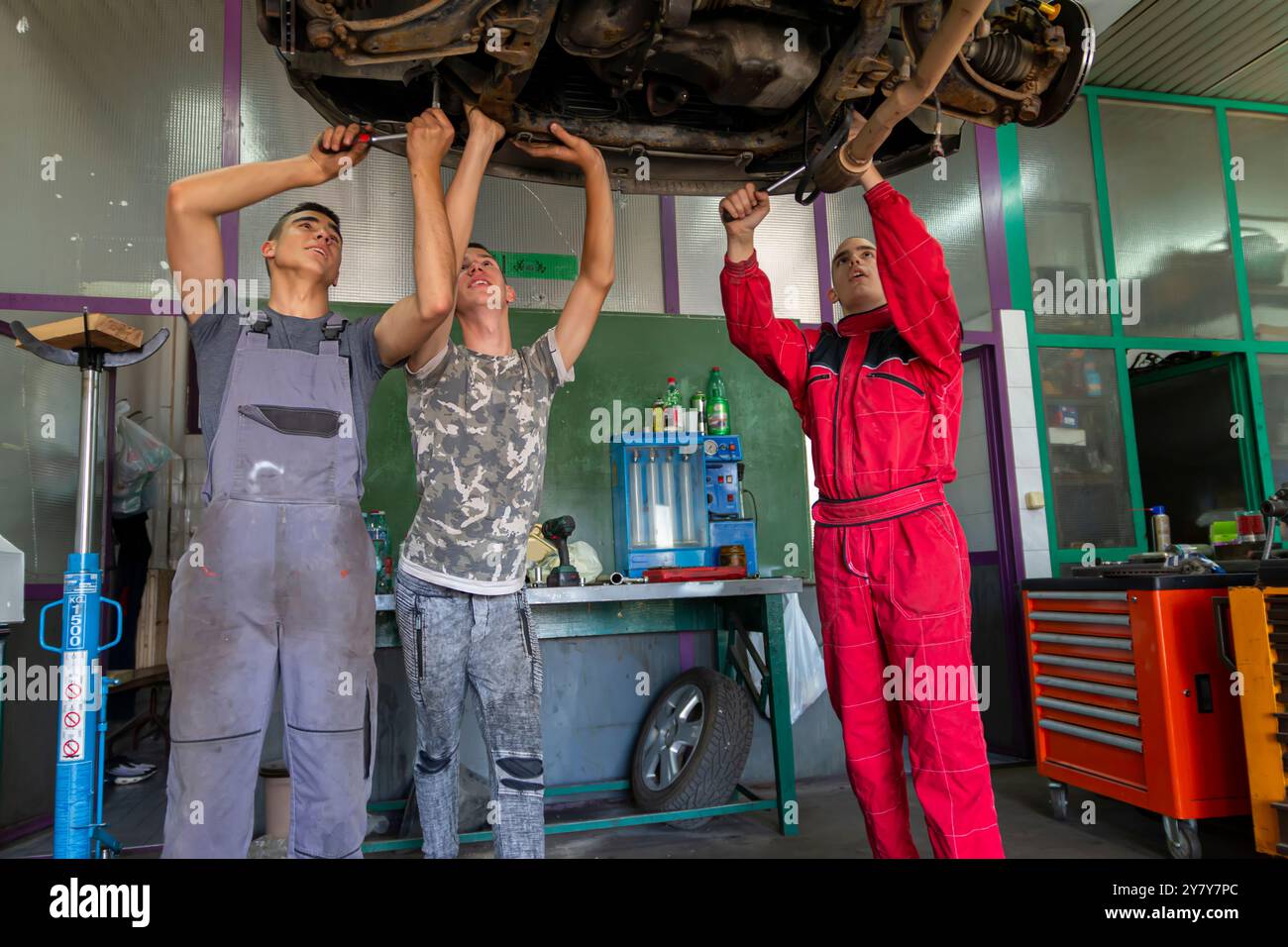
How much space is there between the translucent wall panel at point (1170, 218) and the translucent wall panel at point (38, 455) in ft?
17.2

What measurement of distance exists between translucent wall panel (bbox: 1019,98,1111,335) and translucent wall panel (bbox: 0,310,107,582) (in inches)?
182

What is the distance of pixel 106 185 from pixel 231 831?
305 centimetres

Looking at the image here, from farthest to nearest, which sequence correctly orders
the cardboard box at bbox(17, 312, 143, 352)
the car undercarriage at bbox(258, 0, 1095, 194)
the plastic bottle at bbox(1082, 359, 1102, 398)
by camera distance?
the plastic bottle at bbox(1082, 359, 1102, 398) → the cardboard box at bbox(17, 312, 143, 352) → the car undercarriage at bbox(258, 0, 1095, 194)

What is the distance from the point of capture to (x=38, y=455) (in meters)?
3.46

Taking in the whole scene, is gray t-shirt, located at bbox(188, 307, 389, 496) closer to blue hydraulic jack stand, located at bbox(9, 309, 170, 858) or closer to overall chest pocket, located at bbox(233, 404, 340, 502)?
overall chest pocket, located at bbox(233, 404, 340, 502)

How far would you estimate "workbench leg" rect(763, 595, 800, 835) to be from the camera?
3.07 m

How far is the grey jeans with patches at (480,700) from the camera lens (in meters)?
1.95

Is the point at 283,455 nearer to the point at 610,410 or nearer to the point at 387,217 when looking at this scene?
the point at 610,410

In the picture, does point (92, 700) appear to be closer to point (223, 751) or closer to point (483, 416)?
point (223, 751)

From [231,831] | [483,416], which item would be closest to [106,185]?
[483,416]

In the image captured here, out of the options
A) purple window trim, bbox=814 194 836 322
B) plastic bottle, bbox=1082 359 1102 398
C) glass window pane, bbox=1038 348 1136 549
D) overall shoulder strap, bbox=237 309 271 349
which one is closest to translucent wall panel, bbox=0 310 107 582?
overall shoulder strap, bbox=237 309 271 349

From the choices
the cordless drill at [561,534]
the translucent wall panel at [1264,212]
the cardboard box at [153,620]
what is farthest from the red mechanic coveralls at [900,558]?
the translucent wall panel at [1264,212]

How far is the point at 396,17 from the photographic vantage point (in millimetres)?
1309

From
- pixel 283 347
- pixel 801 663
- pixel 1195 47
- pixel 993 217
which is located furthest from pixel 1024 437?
pixel 283 347
